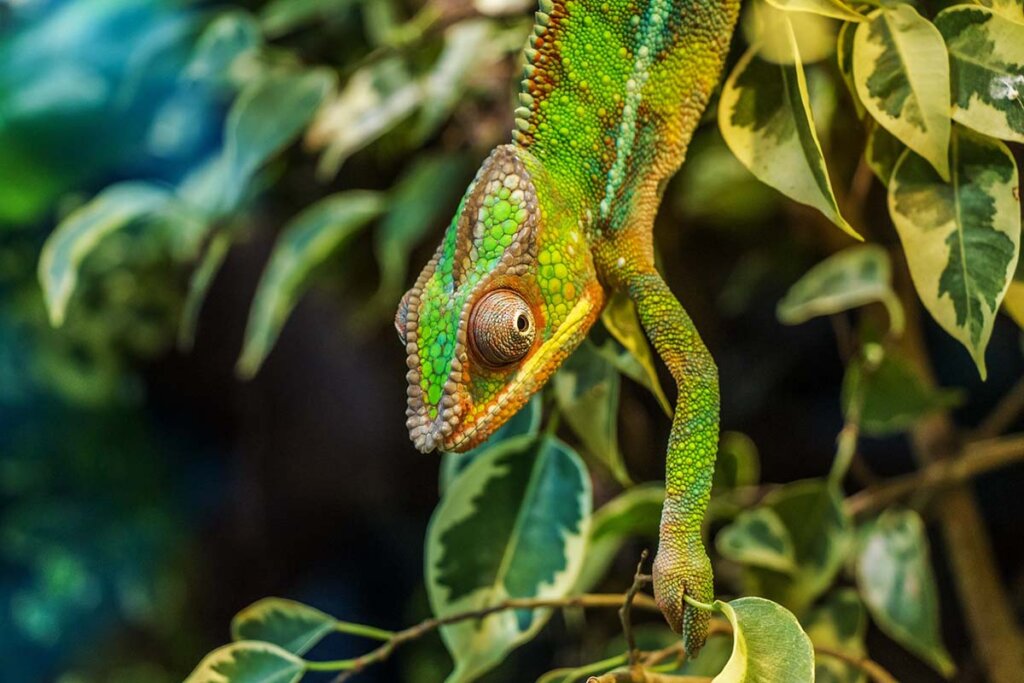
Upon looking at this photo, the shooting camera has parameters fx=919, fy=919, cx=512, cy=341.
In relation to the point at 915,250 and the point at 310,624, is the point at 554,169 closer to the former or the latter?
the point at 915,250

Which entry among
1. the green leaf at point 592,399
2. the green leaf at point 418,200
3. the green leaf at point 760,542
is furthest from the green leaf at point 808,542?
the green leaf at point 418,200

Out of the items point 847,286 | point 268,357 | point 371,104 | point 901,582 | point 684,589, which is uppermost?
point 371,104

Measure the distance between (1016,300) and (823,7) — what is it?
29 centimetres

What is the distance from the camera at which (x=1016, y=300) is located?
2.36 feet

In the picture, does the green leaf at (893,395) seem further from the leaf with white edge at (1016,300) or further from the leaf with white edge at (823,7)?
the leaf with white edge at (823,7)

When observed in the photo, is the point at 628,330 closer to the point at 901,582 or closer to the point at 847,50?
the point at 847,50

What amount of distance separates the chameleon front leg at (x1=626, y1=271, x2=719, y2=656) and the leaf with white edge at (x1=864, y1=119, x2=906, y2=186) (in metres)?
0.20

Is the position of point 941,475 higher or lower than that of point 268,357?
higher

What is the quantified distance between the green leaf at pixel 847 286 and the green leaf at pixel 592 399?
316 millimetres

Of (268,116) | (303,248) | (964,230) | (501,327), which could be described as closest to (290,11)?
(268,116)

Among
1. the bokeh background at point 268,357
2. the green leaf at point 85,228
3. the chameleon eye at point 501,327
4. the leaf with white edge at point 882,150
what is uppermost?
the chameleon eye at point 501,327

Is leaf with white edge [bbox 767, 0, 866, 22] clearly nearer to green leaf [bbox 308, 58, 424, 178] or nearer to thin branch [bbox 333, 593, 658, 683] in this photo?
thin branch [bbox 333, 593, 658, 683]

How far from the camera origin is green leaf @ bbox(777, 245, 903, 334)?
0.96 meters

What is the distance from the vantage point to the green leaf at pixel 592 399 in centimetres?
80
